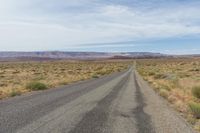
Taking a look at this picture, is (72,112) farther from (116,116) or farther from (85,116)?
(116,116)

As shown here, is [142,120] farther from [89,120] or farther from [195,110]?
[195,110]

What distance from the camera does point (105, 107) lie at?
15305mm

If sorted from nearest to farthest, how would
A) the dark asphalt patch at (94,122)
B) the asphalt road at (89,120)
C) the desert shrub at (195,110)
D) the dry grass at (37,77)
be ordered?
the dark asphalt patch at (94,122), the asphalt road at (89,120), the desert shrub at (195,110), the dry grass at (37,77)

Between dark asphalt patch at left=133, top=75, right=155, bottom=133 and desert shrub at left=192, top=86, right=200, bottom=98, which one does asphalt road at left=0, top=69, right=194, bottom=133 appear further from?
desert shrub at left=192, top=86, right=200, bottom=98

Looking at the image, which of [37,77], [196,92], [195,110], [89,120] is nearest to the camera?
[89,120]

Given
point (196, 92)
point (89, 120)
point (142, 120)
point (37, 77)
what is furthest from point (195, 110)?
point (37, 77)

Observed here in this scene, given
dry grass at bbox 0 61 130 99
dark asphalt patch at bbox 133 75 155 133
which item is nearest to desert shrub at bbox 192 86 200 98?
dark asphalt patch at bbox 133 75 155 133

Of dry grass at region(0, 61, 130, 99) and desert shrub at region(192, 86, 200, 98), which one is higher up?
desert shrub at region(192, 86, 200, 98)

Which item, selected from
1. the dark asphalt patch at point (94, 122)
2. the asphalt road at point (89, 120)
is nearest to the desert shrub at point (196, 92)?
the asphalt road at point (89, 120)

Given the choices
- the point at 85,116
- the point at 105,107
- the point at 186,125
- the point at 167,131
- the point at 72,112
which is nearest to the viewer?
the point at 167,131

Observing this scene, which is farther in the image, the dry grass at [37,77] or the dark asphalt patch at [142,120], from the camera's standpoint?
the dry grass at [37,77]

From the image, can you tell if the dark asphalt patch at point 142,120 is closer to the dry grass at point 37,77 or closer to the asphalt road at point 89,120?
the asphalt road at point 89,120

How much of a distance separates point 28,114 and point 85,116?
2.29 metres

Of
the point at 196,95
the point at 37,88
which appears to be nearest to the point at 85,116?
the point at 196,95
